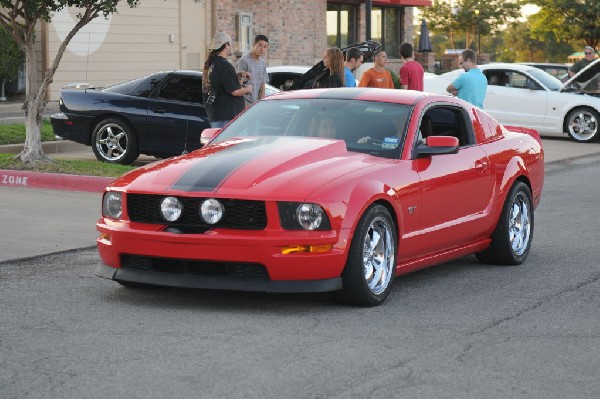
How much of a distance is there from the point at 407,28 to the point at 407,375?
153ft

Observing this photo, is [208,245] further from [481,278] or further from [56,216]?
[56,216]

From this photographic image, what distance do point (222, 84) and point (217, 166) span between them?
20.0 ft

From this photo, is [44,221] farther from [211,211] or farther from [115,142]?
[115,142]

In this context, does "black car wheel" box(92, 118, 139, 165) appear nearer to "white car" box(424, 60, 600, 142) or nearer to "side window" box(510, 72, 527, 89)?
"white car" box(424, 60, 600, 142)

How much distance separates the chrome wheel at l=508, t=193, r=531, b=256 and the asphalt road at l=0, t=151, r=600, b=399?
39 cm

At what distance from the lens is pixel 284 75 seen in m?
23.3

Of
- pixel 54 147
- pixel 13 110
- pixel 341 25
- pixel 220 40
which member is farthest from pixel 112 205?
pixel 341 25

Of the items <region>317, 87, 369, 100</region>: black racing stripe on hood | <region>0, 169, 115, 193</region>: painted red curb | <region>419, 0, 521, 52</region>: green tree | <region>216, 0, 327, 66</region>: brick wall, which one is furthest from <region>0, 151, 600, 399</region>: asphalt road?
<region>419, 0, 521, 52</region>: green tree

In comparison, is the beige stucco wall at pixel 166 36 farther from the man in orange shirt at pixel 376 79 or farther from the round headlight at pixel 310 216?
the round headlight at pixel 310 216

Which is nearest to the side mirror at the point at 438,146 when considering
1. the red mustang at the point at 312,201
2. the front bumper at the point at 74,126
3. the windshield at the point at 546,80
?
the red mustang at the point at 312,201

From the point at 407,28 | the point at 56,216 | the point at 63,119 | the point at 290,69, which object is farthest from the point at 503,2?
the point at 56,216

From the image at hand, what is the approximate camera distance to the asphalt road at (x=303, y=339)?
6074mm

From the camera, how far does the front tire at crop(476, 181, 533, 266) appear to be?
10023mm

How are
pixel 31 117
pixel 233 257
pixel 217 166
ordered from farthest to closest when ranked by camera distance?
pixel 31 117 < pixel 217 166 < pixel 233 257
